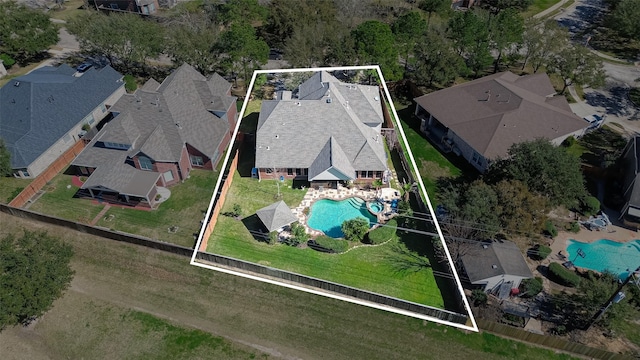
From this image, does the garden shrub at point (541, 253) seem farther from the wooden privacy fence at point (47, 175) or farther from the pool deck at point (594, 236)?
the wooden privacy fence at point (47, 175)

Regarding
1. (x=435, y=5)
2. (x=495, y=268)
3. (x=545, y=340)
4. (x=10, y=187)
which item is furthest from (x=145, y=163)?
(x=435, y=5)

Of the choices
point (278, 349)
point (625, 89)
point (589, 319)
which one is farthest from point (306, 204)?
point (625, 89)

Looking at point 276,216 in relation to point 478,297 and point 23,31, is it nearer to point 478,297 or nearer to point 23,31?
point 478,297

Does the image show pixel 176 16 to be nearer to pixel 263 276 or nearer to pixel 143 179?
pixel 143 179

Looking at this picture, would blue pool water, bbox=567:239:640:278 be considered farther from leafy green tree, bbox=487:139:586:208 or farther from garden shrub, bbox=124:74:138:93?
garden shrub, bbox=124:74:138:93

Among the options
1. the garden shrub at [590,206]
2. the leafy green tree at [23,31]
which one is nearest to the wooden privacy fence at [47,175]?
the leafy green tree at [23,31]
